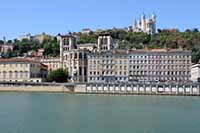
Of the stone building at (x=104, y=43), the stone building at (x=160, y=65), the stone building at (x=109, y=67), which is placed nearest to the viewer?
the stone building at (x=160, y=65)

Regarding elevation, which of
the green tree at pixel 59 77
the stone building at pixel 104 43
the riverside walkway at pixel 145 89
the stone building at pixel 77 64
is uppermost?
the stone building at pixel 104 43

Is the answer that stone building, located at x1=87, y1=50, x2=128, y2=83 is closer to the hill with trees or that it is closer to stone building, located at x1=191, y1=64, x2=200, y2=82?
stone building, located at x1=191, y1=64, x2=200, y2=82

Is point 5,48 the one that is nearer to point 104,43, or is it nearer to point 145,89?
point 104,43

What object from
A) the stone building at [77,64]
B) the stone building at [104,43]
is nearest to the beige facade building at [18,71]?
the stone building at [77,64]

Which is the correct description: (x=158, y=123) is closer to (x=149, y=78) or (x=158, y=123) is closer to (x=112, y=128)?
(x=112, y=128)

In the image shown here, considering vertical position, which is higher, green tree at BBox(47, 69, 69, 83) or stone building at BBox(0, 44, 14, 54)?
stone building at BBox(0, 44, 14, 54)

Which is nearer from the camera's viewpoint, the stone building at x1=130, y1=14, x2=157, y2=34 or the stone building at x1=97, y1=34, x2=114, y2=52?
the stone building at x1=97, y1=34, x2=114, y2=52

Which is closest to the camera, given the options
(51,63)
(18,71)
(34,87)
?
(34,87)

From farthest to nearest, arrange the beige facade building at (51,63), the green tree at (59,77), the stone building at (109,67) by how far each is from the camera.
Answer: the beige facade building at (51,63), the stone building at (109,67), the green tree at (59,77)

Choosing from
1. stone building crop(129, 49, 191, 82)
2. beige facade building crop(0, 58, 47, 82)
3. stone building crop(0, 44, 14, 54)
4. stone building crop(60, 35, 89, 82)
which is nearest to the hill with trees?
stone building crop(0, 44, 14, 54)

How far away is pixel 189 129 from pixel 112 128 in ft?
17.1

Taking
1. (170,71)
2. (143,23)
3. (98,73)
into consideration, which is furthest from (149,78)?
(143,23)

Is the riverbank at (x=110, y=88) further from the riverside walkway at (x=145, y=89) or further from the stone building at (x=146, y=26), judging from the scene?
the stone building at (x=146, y=26)

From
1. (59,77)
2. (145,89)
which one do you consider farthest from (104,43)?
(145,89)
